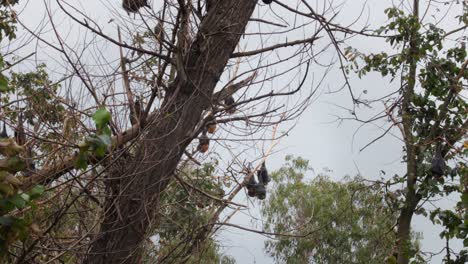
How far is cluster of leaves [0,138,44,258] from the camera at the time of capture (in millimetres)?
2479

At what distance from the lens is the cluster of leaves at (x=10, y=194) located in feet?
8.13

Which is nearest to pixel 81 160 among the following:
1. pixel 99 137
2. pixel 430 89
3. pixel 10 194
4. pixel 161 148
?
pixel 99 137

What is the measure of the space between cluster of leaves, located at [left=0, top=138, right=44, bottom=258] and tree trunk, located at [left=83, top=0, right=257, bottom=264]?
121 centimetres

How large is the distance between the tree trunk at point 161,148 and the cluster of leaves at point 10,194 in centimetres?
121

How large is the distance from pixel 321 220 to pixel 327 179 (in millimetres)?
2978

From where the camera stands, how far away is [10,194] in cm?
248

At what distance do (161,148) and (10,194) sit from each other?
1.55 m

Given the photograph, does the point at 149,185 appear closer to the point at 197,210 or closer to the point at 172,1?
the point at 172,1

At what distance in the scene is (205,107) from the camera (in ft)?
13.7

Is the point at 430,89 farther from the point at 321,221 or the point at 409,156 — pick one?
the point at 321,221

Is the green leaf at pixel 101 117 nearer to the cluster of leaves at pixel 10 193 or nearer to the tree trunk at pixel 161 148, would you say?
the cluster of leaves at pixel 10 193

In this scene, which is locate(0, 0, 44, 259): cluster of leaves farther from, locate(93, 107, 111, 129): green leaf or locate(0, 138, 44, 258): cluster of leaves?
locate(93, 107, 111, 129): green leaf

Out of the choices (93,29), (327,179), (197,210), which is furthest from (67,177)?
(327,179)

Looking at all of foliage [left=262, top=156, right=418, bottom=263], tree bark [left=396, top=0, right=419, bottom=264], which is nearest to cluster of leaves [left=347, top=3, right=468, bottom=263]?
tree bark [left=396, top=0, right=419, bottom=264]
